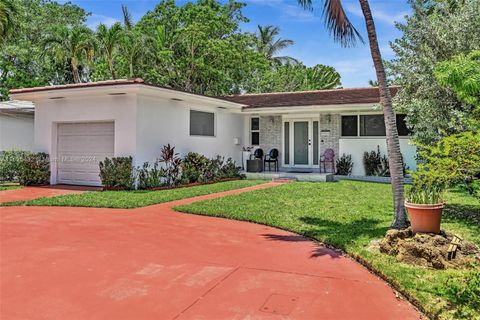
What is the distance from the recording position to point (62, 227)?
782cm

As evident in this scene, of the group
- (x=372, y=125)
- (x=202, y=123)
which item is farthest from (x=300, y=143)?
(x=202, y=123)

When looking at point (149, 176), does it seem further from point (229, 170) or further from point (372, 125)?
point (372, 125)

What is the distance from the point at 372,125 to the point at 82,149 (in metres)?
11.7

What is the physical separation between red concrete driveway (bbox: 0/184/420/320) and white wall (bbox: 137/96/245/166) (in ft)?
20.7

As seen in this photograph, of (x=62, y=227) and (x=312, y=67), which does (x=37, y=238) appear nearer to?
(x=62, y=227)

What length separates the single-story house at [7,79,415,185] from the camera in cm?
1367

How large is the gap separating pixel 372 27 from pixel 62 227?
269 inches

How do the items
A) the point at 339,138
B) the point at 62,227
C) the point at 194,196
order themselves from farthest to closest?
the point at 339,138, the point at 194,196, the point at 62,227

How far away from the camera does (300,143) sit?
734 inches

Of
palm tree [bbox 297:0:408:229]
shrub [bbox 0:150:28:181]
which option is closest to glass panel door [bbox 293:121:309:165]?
palm tree [bbox 297:0:408:229]

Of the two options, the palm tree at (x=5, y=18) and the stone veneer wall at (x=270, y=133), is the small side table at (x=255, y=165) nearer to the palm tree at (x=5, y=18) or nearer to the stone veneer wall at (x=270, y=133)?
the stone veneer wall at (x=270, y=133)

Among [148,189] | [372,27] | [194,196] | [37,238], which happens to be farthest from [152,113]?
[372,27]

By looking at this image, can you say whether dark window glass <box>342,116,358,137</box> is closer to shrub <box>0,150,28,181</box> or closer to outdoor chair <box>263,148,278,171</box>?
outdoor chair <box>263,148,278,171</box>

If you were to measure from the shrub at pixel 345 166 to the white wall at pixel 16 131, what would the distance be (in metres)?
13.3
